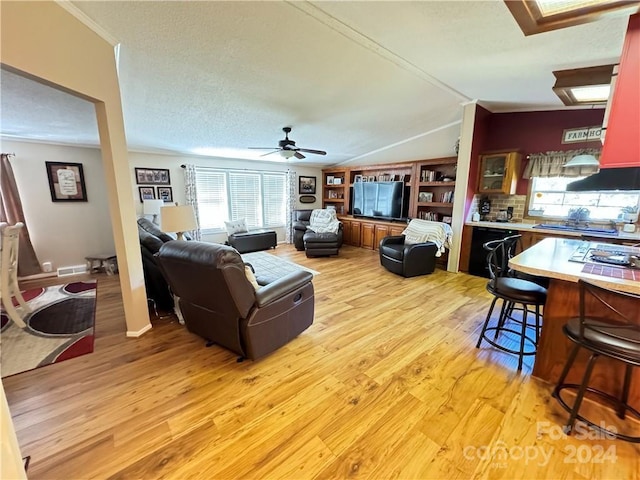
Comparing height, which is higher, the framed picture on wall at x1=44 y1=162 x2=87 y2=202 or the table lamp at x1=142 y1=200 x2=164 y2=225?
the framed picture on wall at x1=44 y1=162 x2=87 y2=202

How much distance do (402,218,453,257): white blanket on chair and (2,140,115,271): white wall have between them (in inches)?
225

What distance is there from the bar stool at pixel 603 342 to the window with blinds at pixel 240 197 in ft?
20.3

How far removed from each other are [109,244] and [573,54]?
6980 millimetres

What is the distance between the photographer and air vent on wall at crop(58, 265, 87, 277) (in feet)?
14.6

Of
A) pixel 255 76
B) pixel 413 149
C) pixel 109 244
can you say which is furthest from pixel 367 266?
pixel 109 244

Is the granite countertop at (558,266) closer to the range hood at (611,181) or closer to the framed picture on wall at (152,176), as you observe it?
the range hood at (611,181)

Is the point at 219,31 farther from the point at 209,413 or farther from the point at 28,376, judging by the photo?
the point at 28,376

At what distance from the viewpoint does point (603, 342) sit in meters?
1.39

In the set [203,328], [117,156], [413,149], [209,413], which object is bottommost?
[209,413]

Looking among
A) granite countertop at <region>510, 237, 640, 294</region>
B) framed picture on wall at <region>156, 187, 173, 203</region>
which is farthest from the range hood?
framed picture on wall at <region>156, 187, 173, 203</region>

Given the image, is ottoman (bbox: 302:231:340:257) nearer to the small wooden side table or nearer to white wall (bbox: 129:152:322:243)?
white wall (bbox: 129:152:322:243)

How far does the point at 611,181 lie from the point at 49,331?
6.98m

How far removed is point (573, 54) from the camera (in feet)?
7.46

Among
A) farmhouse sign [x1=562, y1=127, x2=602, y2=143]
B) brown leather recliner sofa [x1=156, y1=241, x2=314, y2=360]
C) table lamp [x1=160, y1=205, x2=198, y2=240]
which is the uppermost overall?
farmhouse sign [x1=562, y1=127, x2=602, y2=143]
